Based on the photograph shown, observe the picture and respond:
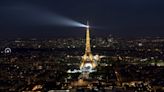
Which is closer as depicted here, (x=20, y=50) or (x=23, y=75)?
(x=23, y=75)

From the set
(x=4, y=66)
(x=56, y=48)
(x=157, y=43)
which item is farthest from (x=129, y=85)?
(x=157, y=43)

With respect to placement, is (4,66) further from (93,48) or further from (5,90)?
(93,48)

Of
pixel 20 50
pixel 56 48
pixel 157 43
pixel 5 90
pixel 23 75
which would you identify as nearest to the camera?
pixel 5 90

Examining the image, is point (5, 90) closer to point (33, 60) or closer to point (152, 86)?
point (152, 86)

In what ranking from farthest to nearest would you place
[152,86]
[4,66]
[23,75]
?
[4,66] < [23,75] < [152,86]

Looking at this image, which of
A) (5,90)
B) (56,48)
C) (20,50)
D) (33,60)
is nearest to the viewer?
(5,90)

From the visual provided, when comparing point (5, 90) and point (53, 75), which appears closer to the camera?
point (5, 90)

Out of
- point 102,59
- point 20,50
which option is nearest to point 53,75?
point 102,59

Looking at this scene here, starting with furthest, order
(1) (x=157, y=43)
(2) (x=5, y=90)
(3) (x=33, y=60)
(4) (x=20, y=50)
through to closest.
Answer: (1) (x=157, y=43) < (4) (x=20, y=50) < (3) (x=33, y=60) < (2) (x=5, y=90)
